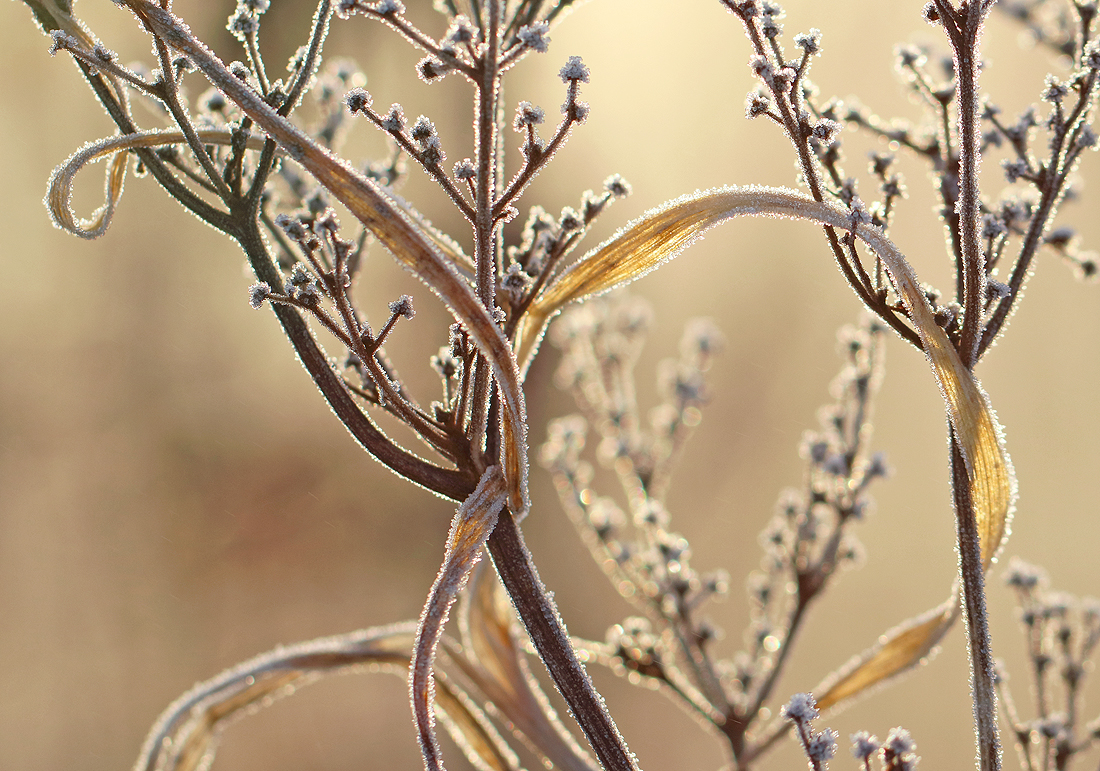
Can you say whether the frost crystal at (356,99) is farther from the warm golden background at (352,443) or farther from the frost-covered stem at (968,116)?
the warm golden background at (352,443)

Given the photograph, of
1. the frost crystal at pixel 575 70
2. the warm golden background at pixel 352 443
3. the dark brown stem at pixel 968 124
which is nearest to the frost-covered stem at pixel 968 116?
the dark brown stem at pixel 968 124

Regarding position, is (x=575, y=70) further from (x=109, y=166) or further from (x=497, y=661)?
(x=497, y=661)

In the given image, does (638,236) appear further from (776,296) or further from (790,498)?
(776,296)

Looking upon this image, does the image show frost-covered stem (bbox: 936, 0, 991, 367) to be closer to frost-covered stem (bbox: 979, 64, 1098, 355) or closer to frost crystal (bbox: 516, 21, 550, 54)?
frost-covered stem (bbox: 979, 64, 1098, 355)

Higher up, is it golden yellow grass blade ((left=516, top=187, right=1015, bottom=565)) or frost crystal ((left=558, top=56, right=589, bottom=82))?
frost crystal ((left=558, top=56, right=589, bottom=82))

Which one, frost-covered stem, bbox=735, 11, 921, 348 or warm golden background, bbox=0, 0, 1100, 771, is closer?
frost-covered stem, bbox=735, 11, 921, 348

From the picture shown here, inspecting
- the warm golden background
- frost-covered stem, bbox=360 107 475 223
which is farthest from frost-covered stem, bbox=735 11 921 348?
the warm golden background

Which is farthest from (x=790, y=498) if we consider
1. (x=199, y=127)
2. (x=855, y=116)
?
(x=199, y=127)
